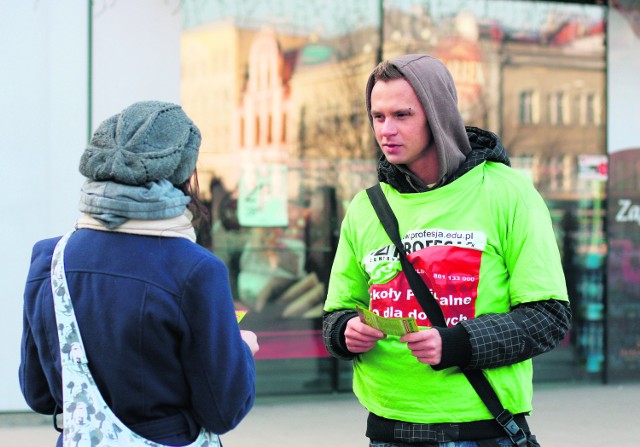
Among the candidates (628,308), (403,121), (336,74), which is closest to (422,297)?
(403,121)

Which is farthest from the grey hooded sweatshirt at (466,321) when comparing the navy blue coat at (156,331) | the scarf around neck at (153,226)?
the scarf around neck at (153,226)

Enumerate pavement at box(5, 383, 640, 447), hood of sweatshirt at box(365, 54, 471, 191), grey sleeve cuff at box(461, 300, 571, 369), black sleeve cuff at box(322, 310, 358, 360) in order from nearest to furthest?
grey sleeve cuff at box(461, 300, 571, 369) < hood of sweatshirt at box(365, 54, 471, 191) < black sleeve cuff at box(322, 310, 358, 360) < pavement at box(5, 383, 640, 447)

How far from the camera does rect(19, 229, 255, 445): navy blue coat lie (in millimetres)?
1968

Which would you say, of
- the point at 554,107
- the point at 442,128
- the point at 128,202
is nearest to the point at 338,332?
the point at 442,128

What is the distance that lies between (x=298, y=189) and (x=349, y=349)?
4870mm

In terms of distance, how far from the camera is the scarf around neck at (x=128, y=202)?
1983 mm

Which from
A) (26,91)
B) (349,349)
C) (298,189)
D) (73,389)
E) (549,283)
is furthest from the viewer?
(298,189)

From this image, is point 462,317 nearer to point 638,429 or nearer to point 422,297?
point 422,297

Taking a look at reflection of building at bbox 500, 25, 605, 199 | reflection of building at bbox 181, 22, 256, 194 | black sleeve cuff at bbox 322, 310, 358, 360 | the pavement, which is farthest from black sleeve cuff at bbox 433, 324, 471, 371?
reflection of building at bbox 500, 25, 605, 199

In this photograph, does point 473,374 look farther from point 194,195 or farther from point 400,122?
point 194,195

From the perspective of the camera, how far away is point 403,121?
7.96 feet

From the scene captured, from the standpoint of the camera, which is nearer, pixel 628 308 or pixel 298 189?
pixel 298 189

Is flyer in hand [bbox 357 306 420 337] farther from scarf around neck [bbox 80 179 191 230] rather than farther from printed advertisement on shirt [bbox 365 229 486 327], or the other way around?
scarf around neck [bbox 80 179 191 230]

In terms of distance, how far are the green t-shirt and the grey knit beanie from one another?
661 millimetres
